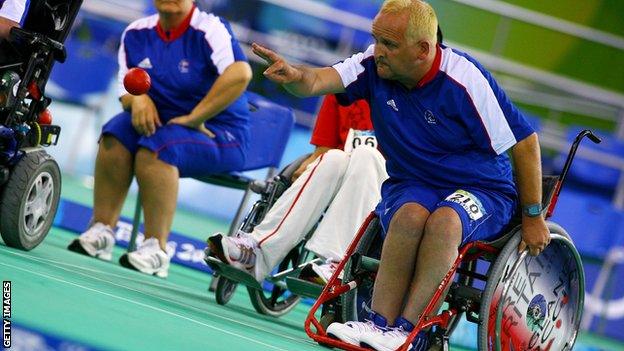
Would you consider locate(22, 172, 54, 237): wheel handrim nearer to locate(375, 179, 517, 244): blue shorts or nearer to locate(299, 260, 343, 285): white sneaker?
locate(299, 260, 343, 285): white sneaker

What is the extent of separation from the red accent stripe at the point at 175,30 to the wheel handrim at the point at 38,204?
104 cm

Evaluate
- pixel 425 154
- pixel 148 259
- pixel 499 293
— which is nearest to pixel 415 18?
pixel 425 154

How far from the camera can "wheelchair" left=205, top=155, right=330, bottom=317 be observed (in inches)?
185

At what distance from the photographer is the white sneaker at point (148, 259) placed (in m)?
5.68

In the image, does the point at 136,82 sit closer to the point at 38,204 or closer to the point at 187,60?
the point at 38,204

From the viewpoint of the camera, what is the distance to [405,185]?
414cm

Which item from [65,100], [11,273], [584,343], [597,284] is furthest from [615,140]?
[11,273]

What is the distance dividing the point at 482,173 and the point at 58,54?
5.54 feet

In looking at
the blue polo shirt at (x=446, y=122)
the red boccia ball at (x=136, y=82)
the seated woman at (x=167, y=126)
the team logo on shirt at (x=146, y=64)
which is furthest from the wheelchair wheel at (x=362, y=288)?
the team logo on shirt at (x=146, y=64)

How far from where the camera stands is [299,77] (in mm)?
4023

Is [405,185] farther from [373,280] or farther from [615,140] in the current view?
[615,140]

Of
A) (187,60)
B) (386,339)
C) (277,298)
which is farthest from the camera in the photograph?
(187,60)

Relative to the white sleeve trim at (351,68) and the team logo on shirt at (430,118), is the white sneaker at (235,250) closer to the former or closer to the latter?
the white sleeve trim at (351,68)

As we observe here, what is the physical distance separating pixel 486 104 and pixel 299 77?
57cm
